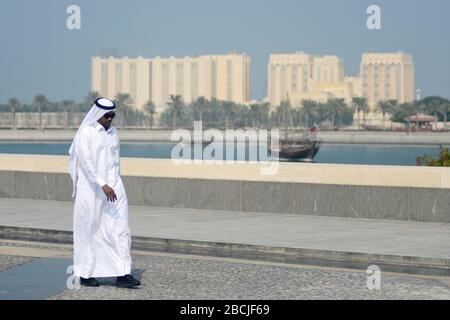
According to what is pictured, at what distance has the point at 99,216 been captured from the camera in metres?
9.48

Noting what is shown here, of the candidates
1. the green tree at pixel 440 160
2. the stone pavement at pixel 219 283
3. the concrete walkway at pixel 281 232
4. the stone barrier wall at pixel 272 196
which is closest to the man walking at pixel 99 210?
the stone pavement at pixel 219 283

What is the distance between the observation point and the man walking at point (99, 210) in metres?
9.40

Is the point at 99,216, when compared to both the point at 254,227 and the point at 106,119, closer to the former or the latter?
the point at 106,119

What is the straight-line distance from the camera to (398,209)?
15.9 m

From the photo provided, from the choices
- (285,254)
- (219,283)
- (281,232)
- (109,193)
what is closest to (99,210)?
(109,193)

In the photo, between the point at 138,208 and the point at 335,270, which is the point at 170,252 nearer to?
the point at 335,270

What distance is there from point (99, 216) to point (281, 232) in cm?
519

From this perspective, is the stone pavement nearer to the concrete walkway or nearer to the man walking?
the man walking

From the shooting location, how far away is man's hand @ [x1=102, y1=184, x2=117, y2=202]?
929 cm

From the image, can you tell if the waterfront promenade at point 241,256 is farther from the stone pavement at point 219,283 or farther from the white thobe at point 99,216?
the white thobe at point 99,216

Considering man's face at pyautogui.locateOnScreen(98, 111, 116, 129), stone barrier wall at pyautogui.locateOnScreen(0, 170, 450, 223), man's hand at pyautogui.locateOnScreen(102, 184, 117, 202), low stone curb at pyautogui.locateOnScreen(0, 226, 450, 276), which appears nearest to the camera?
man's hand at pyautogui.locateOnScreen(102, 184, 117, 202)

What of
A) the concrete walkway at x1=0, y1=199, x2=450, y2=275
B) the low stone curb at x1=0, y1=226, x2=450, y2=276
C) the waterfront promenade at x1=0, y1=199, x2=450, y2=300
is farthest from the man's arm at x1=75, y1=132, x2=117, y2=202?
the concrete walkway at x1=0, y1=199, x2=450, y2=275
